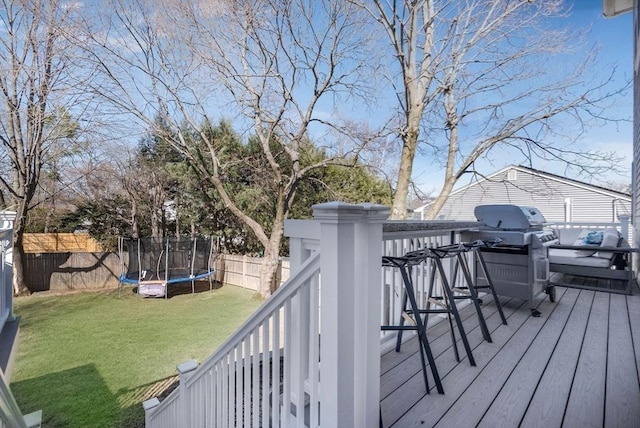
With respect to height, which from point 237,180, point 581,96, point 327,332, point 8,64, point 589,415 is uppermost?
point 8,64

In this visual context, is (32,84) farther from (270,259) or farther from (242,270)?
(242,270)

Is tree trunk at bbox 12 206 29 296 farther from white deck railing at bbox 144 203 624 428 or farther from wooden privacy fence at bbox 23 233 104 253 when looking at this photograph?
white deck railing at bbox 144 203 624 428

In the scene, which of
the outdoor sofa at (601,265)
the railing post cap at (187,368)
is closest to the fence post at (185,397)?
the railing post cap at (187,368)

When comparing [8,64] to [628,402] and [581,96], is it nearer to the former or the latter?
[628,402]

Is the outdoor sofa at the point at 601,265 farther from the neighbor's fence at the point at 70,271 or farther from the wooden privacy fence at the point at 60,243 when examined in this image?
the wooden privacy fence at the point at 60,243

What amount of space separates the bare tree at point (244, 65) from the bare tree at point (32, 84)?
0.68 meters

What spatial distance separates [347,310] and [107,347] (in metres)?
6.48

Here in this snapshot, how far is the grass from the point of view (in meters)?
4.27

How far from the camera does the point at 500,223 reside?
3402 millimetres

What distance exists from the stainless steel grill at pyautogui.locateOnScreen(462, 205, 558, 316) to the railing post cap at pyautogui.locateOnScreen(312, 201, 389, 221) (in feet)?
7.38

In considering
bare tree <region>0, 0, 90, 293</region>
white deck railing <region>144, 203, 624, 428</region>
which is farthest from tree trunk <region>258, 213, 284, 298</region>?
white deck railing <region>144, 203, 624, 428</region>

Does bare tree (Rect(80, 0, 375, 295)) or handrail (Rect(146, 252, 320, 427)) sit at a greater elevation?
bare tree (Rect(80, 0, 375, 295))

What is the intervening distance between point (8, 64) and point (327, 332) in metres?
9.70

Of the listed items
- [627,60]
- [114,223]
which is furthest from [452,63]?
[114,223]
